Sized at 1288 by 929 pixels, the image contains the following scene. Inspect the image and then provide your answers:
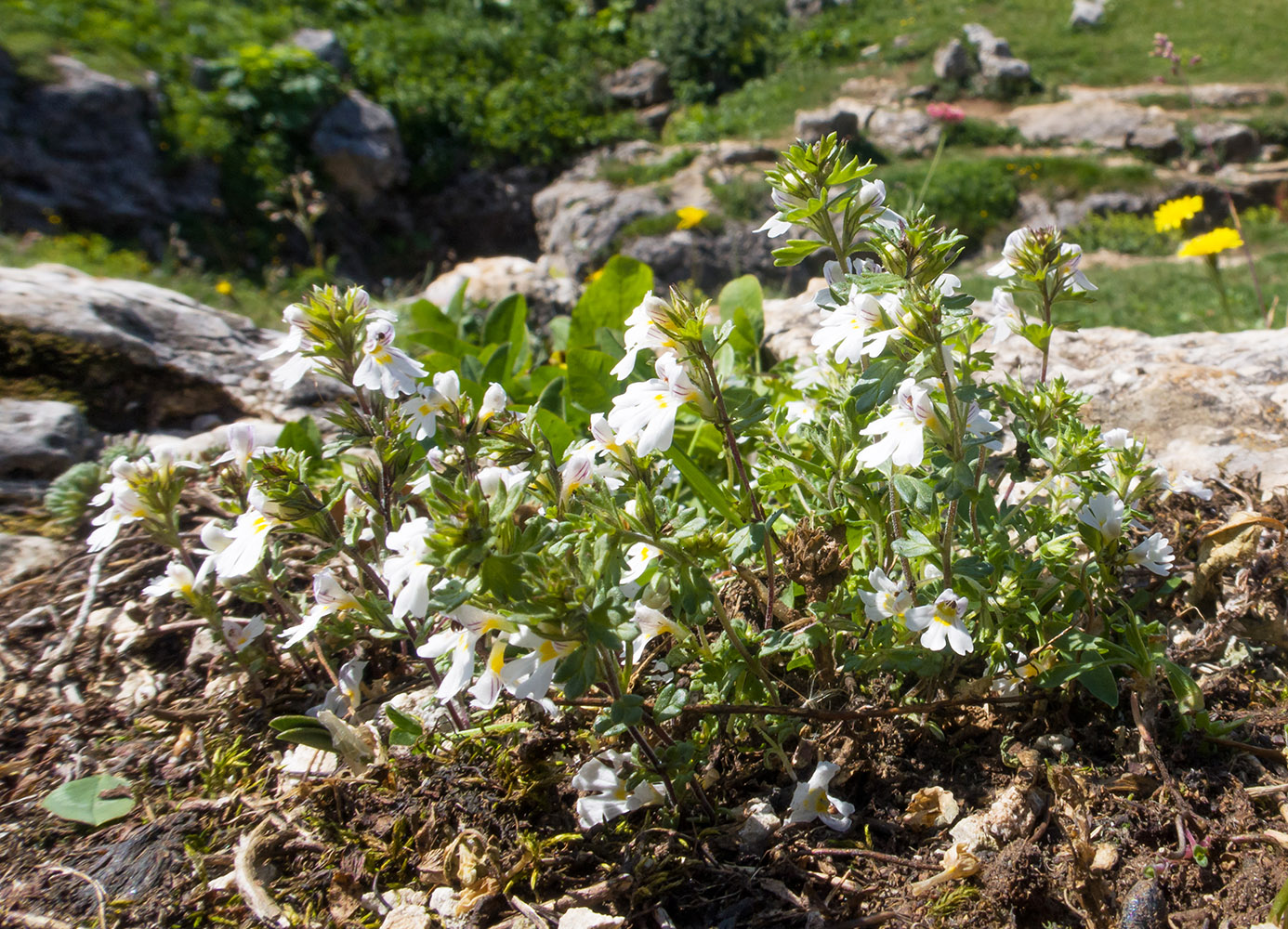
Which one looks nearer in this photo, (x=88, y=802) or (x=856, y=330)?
(x=856, y=330)

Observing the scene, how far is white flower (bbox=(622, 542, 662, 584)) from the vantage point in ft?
4.53

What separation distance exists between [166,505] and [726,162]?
1329 cm

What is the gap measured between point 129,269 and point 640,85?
12.0 metres

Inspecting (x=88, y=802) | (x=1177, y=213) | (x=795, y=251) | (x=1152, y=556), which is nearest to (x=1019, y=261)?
(x=795, y=251)

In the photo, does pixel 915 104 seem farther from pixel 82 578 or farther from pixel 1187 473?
pixel 82 578

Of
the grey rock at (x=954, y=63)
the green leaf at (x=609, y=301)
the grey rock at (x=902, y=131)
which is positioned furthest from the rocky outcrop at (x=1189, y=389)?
the grey rock at (x=954, y=63)

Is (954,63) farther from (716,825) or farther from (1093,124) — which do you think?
(716,825)

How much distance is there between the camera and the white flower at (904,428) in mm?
1229

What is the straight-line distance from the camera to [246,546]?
4.79ft

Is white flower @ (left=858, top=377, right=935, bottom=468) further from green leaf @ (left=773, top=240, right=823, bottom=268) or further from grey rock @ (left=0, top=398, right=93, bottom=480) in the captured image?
grey rock @ (left=0, top=398, right=93, bottom=480)

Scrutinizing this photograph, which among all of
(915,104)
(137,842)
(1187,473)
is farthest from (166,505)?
(915,104)

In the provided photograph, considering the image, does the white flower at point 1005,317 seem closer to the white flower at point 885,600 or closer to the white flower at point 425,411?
the white flower at point 885,600

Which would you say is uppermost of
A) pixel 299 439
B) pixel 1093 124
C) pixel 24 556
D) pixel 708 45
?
pixel 708 45

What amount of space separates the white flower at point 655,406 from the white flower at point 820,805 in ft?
2.30
